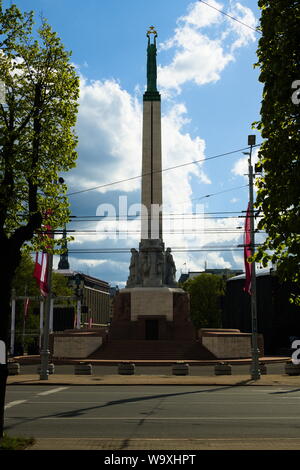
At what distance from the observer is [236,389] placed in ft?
76.2

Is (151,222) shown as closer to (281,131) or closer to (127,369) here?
(127,369)

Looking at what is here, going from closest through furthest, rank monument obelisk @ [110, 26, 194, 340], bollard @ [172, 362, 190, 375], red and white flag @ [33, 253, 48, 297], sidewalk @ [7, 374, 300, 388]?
sidewalk @ [7, 374, 300, 388] < red and white flag @ [33, 253, 48, 297] < bollard @ [172, 362, 190, 375] < monument obelisk @ [110, 26, 194, 340]

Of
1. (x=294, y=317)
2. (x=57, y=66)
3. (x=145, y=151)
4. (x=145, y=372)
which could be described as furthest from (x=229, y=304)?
(x=57, y=66)

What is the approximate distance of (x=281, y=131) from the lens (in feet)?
32.3

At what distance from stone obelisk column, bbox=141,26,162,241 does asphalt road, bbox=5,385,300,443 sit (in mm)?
31834

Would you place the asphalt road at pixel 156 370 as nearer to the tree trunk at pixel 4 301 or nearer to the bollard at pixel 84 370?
the bollard at pixel 84 370

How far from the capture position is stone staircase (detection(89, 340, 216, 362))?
137 feet

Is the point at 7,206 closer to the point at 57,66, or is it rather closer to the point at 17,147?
the point at 17,147

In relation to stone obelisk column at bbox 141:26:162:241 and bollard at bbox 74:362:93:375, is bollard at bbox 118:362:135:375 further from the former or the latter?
stone obelisk column at bbox 141:26:162:241

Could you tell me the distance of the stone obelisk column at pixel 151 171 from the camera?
53.2m

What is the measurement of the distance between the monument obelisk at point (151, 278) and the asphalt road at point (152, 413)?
2621cm

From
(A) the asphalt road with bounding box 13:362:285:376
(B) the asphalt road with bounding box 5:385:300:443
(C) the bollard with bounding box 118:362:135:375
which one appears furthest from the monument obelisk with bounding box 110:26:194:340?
(B) the asphalt road with bounding box 5:385:300:443

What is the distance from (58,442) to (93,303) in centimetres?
13416
